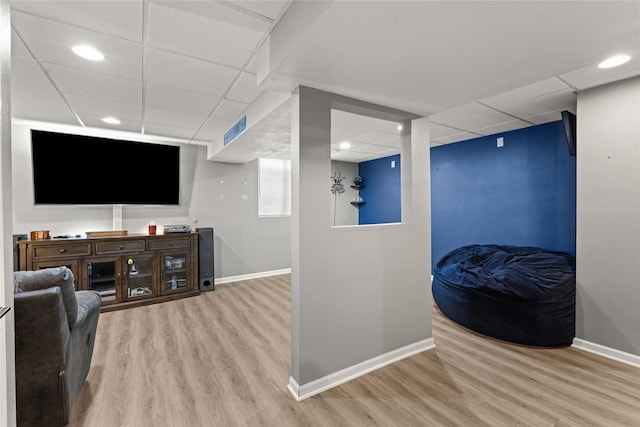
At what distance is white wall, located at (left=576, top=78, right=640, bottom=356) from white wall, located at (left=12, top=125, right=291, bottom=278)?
14.7ft

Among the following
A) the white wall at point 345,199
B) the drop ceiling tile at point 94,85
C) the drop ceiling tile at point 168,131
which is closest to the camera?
the drop ceiling tile at point 94,85

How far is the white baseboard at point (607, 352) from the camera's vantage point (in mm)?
2324

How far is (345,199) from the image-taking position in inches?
254

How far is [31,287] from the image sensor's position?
5.27 ft

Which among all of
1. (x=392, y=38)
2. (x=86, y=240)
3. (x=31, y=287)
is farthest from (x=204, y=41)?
(x=86, y=240)

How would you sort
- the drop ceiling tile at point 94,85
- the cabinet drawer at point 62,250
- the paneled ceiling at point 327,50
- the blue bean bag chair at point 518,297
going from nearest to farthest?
the paneled ceiling at point 327,50, the drop ceiling tile at point 94,85, the blue bean bag chair at point 518,297, the cabinet drawer at point 62,250

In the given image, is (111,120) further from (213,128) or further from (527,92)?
(527,92)

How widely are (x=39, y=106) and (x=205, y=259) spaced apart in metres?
2.74

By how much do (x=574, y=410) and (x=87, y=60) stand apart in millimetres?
4253

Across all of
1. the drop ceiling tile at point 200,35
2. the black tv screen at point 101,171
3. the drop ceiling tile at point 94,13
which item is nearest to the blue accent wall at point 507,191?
the drop ceiling tile at point 200,35

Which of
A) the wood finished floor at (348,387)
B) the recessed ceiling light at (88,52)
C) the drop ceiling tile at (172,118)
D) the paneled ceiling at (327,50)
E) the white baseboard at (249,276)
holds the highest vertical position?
the drop ceiling tile at (172,118)

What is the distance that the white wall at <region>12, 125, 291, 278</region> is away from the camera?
368 centimetres

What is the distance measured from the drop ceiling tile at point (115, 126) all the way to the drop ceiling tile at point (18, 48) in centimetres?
154

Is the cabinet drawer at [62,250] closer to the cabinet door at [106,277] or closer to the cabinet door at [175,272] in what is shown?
the cabinet door at [106,277]
